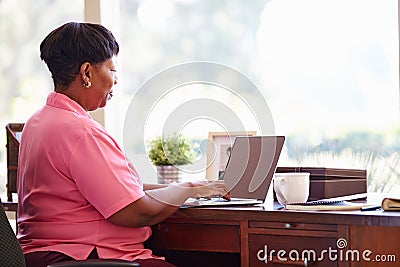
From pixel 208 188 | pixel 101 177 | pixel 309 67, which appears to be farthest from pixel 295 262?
pixel 309 67

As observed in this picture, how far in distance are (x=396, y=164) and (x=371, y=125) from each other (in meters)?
0.17

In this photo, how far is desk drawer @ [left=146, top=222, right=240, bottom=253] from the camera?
206 centimetres

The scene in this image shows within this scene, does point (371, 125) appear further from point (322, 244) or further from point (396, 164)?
point (322, 244)

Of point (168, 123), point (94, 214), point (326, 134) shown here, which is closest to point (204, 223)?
point (94, 214)

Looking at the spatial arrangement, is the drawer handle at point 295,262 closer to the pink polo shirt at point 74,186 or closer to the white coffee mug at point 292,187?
the white coffee mug at point 292,187

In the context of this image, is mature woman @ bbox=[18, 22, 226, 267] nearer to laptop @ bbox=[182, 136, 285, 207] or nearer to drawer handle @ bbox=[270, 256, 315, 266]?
laptop @ bbox=[182, 136, 285, 207]

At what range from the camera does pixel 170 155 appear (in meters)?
2.85

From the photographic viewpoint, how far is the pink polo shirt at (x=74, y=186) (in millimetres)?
1981

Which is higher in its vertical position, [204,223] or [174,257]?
[204,223]

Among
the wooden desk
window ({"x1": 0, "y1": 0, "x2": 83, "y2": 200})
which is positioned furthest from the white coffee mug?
window ({"x1": 0, "y1": 0, "x2": 83, "y2": 200})

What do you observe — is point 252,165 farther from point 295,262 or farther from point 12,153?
point 12,153

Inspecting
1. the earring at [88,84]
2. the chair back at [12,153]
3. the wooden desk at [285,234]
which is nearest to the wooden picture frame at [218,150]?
the wooden desk at [285,234]

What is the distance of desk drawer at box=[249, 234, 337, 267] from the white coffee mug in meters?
0.15

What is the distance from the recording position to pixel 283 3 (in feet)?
9.78
